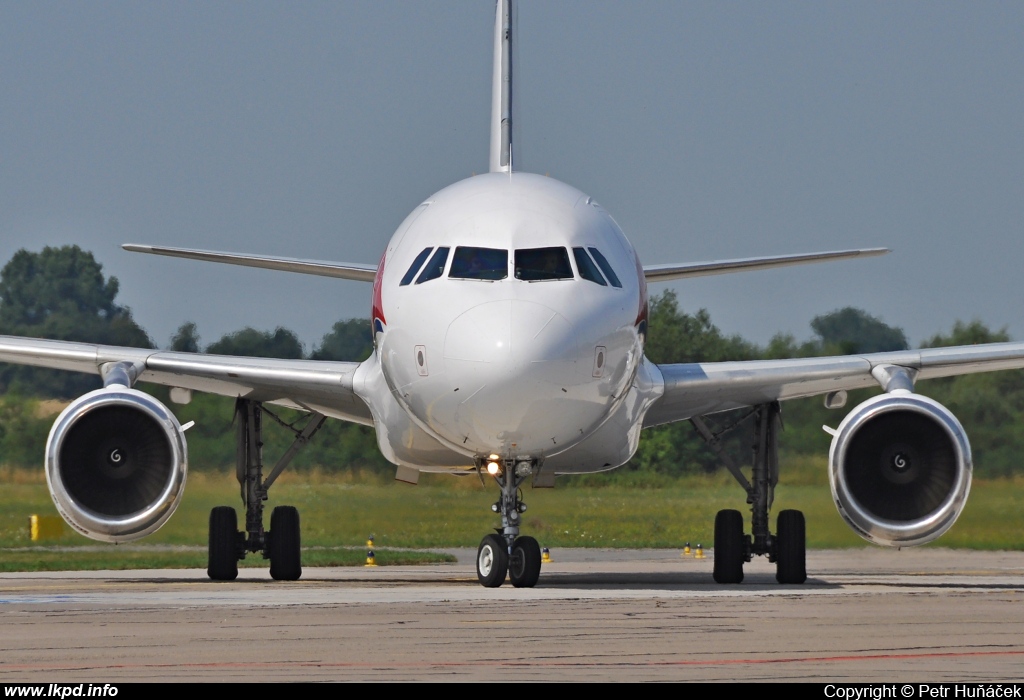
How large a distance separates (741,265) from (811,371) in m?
1.19

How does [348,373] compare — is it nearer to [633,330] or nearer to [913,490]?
[633,330]

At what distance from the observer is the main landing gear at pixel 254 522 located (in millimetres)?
15781

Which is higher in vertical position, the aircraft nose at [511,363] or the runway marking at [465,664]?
the aircraft nose at [511,363]

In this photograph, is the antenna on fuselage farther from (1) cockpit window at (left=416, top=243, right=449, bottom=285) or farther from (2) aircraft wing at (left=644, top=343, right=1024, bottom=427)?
(1) cockpit window at (left=416, top=243, right=449, bottom=285)

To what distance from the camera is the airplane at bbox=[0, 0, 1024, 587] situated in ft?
38.3

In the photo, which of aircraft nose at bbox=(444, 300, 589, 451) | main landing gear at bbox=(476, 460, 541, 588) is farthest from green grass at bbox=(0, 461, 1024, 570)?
aircraft nose at bbox=(444, 300, 589, 451)

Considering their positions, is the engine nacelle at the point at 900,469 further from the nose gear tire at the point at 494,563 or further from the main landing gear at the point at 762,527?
the nose gear tire at the point at 494,563

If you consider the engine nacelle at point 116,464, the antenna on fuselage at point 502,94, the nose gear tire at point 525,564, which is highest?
the antenna on fuselage at point 502,94

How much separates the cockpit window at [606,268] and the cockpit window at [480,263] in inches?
30.8

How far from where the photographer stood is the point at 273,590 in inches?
519

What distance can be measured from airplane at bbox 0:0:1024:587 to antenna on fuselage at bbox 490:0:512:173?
209 millimetres

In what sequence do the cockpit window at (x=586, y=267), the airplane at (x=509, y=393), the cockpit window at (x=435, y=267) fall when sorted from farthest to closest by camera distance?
the cockpit window at (x=435, y=267)
the cockpit window at (x=586, y=267)
the airplane at (x=509, y=393)

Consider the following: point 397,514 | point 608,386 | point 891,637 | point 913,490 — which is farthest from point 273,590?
point 397,514

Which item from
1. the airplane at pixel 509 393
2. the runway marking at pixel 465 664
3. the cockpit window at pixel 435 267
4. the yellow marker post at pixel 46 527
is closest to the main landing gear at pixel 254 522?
the airplane at pixel 509 393
